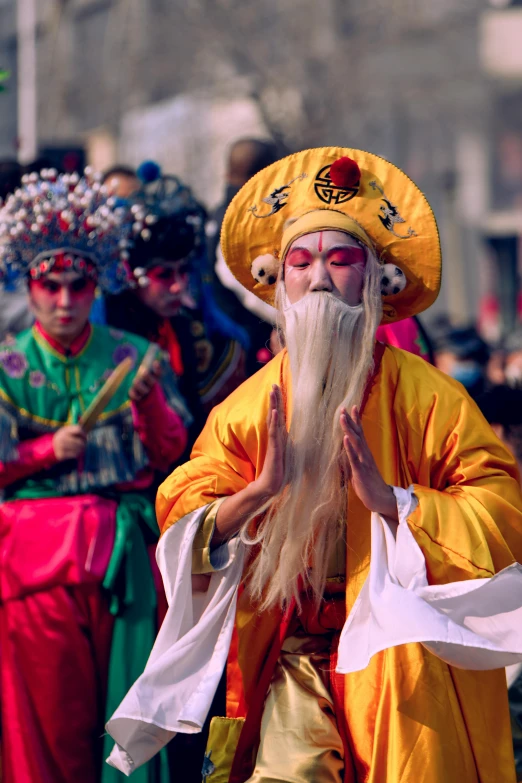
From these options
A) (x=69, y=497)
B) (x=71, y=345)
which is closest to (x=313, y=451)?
(x=69, y=497)

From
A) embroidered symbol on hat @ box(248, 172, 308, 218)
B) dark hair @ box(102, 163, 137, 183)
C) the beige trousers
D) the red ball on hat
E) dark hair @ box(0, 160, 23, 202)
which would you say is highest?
dark hair @ box(102, 163, 137, 183)

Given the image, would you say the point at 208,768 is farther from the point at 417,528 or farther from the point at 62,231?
→ the point at 62,231

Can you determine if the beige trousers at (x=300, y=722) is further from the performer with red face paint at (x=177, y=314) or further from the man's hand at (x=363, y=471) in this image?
the performer with red face paint at (x=177, y=314)

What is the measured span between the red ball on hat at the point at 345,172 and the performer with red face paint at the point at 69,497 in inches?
57.2

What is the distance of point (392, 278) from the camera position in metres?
3.92

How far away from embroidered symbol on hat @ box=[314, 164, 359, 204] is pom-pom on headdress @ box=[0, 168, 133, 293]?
4.93ft

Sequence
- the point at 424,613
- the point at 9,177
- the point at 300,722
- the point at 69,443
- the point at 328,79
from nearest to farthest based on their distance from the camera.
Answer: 1. the point at 424,613
2. the point at 300,722
3. the point at 69,443
4. the point at 9,177
5. the point at 328,79

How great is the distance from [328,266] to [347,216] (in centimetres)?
18

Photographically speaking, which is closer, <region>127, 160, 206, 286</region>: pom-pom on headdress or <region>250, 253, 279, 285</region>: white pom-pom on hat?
<region>250, 253, 279, 285</region>: white pom-pom on hat

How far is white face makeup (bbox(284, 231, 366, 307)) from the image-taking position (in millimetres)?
3797

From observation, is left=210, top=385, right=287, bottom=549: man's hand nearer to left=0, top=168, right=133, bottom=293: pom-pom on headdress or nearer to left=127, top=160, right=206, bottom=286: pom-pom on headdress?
left=0, top=168, right=133, bottom=293: pom-pom on headdress

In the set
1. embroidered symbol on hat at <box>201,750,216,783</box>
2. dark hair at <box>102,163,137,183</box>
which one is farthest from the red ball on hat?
dark hair at <box>102,163,137,183</box>

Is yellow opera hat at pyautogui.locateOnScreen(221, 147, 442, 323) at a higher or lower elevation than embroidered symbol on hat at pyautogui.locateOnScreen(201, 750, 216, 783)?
higher

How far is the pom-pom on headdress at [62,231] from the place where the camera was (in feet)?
16.9
